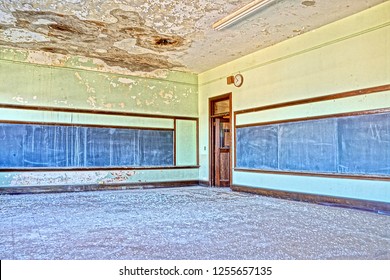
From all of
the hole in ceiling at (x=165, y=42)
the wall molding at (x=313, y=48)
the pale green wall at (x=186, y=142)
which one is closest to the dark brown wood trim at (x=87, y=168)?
the pale green wall at (x=186, y=142)

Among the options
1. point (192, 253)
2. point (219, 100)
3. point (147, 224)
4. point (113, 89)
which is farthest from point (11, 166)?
point (192, 253)

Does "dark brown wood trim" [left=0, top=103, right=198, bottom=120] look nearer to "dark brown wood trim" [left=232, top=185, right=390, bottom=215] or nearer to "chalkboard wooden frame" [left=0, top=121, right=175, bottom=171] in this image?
"chalkboard wooden frame" [left=0, top=121, right=175, bottom=171]

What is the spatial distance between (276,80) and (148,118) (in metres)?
3.16

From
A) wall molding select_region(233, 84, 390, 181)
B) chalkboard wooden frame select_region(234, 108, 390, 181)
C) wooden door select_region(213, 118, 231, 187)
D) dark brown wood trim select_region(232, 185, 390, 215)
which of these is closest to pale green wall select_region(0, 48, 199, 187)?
wooden door select_region(213, 118, 231, 187)

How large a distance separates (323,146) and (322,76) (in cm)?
115

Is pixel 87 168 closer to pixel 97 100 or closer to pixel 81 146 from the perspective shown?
pixel 81 146

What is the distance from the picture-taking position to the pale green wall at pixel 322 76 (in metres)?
4.60

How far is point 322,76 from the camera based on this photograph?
17.7ft

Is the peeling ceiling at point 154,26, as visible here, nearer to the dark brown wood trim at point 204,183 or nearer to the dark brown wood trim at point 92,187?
the dark brown wood trim at point 92,187

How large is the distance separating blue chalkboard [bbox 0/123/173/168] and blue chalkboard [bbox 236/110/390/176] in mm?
2198

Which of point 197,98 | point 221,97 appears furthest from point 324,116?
point 197,98

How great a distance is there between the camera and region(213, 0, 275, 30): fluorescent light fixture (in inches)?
174

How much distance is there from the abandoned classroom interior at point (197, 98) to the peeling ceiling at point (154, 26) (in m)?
0.03

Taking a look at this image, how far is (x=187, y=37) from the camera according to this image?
5902mm
